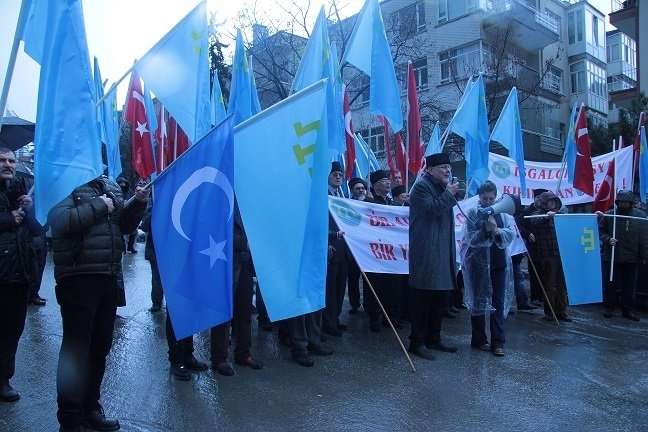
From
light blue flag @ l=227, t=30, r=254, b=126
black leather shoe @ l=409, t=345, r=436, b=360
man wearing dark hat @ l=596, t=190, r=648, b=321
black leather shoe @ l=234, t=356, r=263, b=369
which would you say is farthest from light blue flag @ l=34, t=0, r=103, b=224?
man wearing dark hat @ l=596, t=190, r=648, b=321

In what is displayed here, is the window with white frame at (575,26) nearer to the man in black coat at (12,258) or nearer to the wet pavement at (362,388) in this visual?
the wet pavement at (362,388)

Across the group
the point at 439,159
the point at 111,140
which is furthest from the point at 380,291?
the point at 111,140

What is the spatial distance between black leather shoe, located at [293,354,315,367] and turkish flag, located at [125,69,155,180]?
4.71 metres

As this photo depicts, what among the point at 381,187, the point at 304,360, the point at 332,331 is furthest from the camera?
the point at 381,187

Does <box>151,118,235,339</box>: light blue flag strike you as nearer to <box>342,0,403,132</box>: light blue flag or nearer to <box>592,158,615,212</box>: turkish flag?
<box>342,0,403,132</box>: light blue flag

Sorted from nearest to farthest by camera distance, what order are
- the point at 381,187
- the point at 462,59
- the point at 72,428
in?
1. the point at 72,428
2. the point at 381,187
3. the point at 462,59

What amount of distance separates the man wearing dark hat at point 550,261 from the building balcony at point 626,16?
15.9 meters

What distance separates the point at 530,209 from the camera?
8719mm

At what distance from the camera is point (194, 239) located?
155 inches

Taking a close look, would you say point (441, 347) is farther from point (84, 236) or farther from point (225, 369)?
point (84, 236)

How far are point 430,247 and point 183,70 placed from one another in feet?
9.97

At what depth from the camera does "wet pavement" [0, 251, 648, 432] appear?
3982mm

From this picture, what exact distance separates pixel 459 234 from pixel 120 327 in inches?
186

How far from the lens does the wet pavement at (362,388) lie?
3.98 metres
